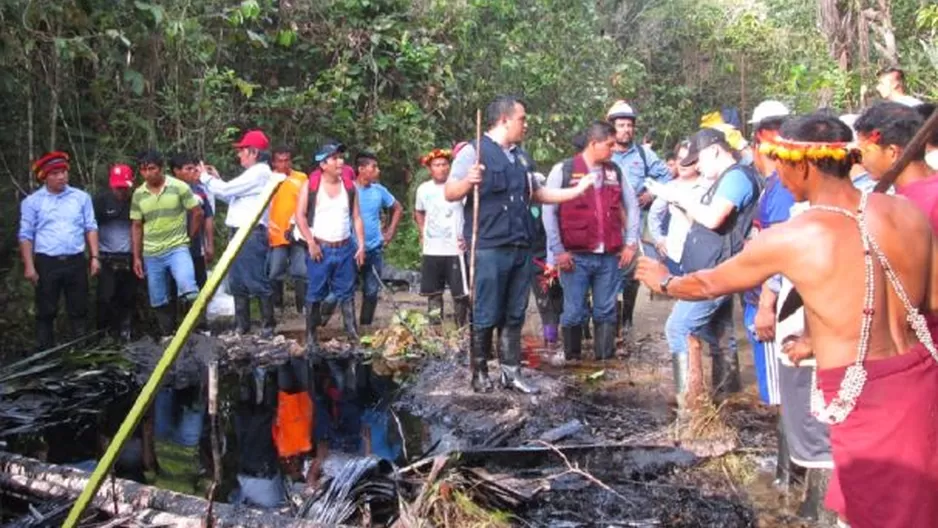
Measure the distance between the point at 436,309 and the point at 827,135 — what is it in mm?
6835

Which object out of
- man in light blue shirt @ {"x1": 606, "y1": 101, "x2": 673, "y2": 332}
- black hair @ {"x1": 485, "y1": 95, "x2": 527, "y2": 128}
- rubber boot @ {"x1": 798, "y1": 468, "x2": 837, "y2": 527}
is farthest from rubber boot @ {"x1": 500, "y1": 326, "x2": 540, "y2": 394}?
rubber boot @ {"x1": 798, "y1": 468, "x2": 837, "y2": 527}

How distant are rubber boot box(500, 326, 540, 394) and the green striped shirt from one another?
3754mm

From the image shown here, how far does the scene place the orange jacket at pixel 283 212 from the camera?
952cm

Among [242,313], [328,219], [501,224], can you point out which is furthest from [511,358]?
[242,313]

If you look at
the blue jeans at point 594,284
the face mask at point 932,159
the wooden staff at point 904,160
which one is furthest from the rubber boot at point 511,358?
the wooden staff at point 904,160

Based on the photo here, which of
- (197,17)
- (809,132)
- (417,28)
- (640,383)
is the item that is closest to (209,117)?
(197,17)

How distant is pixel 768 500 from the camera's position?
473 centimetres

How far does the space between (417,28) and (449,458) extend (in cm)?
1042

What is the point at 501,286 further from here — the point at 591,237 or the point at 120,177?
the point at 120,177

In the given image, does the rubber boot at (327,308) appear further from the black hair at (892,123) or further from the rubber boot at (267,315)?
the black hair at (892,123)

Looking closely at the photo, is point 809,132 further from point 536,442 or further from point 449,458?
point 536,442

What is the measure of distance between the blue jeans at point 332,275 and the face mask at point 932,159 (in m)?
5.87

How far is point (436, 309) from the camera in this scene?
381 inches

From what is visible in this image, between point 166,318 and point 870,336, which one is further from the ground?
point 870,336
